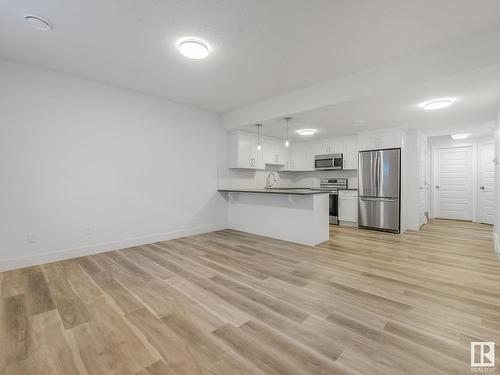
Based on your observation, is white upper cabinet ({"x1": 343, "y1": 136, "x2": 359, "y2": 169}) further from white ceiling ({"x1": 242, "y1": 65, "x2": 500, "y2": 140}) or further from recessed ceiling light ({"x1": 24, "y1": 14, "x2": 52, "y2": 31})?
recessed ceiling light ({"x1": 24, "y1": 14, "x2": 52, "y2": 31})

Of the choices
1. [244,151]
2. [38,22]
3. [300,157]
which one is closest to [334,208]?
[300,157]

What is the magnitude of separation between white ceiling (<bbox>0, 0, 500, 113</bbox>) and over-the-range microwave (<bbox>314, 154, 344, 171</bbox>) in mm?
3211

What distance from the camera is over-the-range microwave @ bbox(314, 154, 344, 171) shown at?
21.5 feet

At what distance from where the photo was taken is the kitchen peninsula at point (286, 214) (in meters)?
4.18

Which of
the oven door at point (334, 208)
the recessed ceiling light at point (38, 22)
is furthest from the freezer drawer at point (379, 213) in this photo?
the recessed ceiling light at point (38, 22)

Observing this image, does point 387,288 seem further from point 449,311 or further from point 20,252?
point 20,252

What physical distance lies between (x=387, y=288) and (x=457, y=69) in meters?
2.50

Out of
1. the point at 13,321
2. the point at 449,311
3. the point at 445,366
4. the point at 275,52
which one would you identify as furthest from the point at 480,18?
the point at 13,321

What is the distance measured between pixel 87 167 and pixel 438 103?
5.49 m

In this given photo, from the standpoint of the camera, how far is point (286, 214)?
452 cm

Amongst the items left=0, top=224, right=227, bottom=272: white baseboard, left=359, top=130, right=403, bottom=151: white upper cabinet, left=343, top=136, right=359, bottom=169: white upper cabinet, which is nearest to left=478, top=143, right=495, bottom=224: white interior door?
left=359, top=130, right=403, bottom=151: white upper cabinet

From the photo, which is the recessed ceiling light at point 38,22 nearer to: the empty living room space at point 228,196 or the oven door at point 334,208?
the empty living room space at point 228,196

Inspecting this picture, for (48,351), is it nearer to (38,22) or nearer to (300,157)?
(38,22)

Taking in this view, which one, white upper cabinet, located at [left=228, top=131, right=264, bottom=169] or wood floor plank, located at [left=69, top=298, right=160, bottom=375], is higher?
white upper cabinet, located at [left=228, top=131, right=264, bottom=169]
